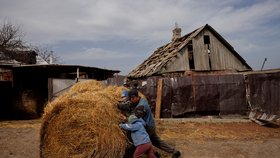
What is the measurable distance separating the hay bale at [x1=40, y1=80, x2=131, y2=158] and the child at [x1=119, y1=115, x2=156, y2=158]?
0.22m

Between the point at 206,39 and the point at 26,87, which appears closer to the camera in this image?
the point at 26,87

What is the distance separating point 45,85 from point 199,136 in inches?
443

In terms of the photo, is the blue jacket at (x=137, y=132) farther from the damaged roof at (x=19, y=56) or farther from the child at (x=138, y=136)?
the damaged roof at (x=19, y=56)

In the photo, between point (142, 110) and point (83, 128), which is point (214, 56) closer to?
point (142, 110)

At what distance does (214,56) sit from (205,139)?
11.9 meters

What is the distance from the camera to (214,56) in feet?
67.8

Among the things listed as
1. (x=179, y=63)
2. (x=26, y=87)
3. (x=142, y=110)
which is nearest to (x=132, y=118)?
(x=142, y=110)

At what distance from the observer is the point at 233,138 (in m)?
9.79

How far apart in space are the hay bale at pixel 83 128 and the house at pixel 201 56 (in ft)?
40.2

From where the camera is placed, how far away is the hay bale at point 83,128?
6.16 meters

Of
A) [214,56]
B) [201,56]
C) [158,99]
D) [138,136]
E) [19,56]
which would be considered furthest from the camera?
[19,56]

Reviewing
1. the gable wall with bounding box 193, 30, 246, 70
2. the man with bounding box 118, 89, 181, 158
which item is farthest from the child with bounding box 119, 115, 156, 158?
the gable wall with bounding box 193, 30, 246, 70

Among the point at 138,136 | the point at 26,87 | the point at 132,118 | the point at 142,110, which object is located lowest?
the point at 138,136

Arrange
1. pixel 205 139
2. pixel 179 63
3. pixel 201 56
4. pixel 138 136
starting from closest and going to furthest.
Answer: pixel 138 136
pixel 205 139
pixel 179 63
pixel 201 56
